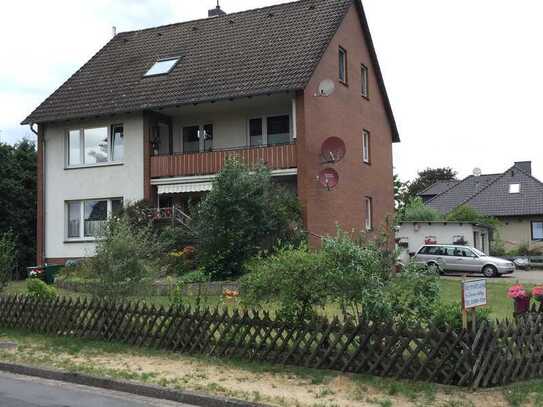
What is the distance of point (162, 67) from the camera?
27062 mm

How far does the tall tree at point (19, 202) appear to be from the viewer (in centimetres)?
2891

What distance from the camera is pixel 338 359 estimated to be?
9.02m

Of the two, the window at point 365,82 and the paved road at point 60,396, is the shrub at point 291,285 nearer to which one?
the paved road at point 60,396

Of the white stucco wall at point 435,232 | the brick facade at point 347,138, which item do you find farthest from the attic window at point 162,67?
the white stucco wall at point 435,232

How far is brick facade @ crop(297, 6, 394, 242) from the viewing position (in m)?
22.6

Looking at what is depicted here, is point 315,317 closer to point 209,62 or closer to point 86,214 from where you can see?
point 209,62

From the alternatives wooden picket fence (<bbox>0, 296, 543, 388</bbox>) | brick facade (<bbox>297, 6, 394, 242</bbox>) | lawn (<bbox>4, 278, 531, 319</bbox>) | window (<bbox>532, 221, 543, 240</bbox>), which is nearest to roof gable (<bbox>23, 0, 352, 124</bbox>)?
brick facade (<bbox>297, 6, 394, 242</bbox>)

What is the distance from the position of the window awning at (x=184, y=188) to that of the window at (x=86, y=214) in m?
2.19

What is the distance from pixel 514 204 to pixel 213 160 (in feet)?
101

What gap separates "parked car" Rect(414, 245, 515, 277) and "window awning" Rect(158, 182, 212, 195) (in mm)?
11543

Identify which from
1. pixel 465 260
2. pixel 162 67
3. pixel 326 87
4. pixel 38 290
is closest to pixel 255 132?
pixel 326 87

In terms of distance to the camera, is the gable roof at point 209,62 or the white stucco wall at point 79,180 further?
the white stucco wall at point 79,180

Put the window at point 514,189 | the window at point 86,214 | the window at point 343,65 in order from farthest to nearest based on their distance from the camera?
the window at point 514,189
the window at point 343,65
the window at point 86,214

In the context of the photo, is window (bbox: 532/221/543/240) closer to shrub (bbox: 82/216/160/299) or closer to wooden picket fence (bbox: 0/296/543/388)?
wooden picket fence (bbox: 0/296/543/388)
